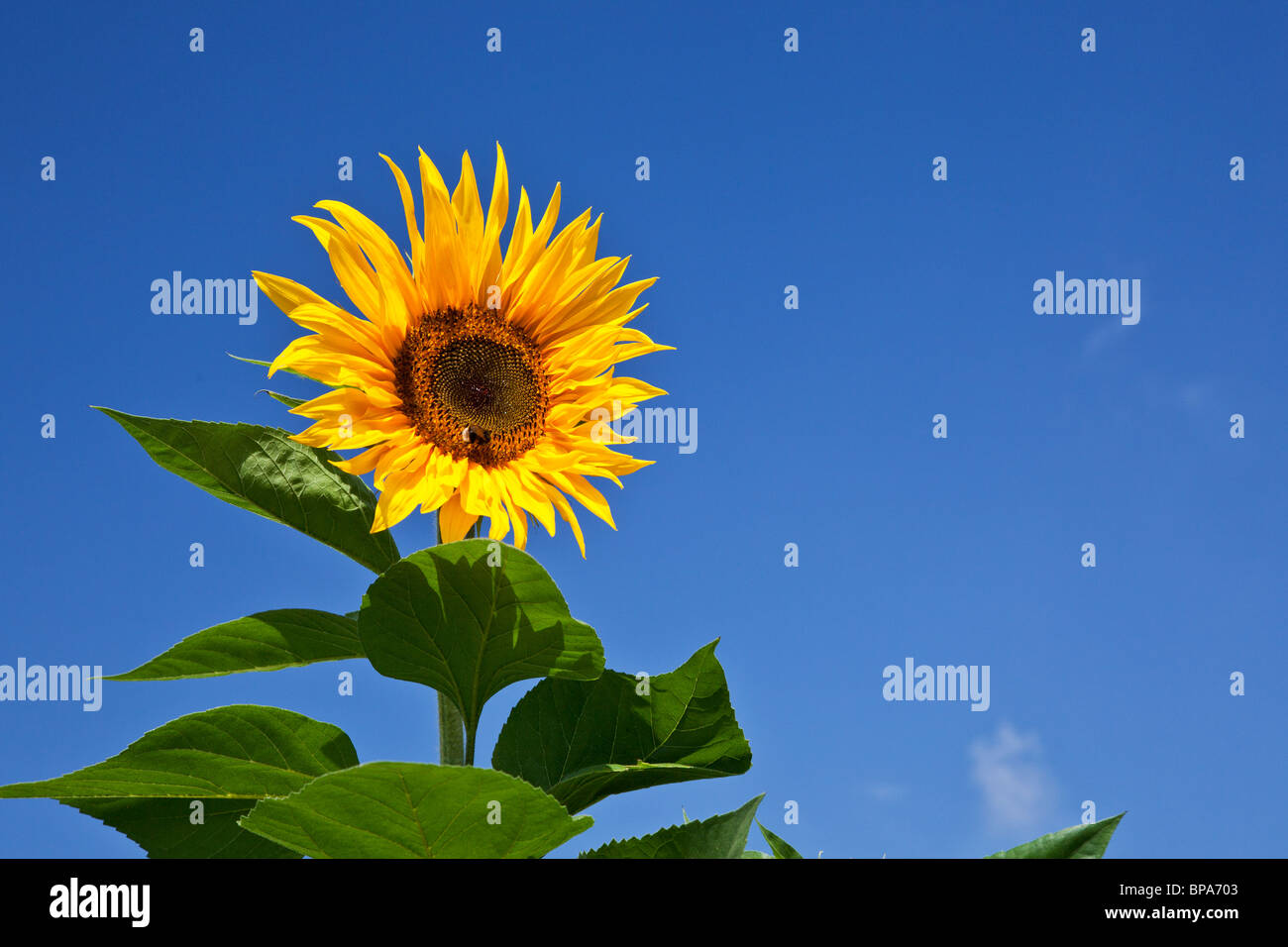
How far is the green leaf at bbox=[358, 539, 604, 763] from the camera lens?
2021 mm

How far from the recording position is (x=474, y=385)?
2.89 meters

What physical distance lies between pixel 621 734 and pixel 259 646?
0.86 metres

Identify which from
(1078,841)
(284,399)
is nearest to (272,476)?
(284,399)

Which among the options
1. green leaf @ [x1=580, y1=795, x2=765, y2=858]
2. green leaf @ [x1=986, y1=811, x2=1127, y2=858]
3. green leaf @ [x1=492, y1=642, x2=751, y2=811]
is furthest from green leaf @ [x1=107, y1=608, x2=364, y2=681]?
green leaf @ [x1=986, y1=811, x2=1127, y2=858]

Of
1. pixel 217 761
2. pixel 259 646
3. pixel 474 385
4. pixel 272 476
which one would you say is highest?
pixel 474 385

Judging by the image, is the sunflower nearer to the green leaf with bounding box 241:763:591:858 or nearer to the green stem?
the green stem

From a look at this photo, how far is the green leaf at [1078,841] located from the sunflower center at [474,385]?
5.09ft

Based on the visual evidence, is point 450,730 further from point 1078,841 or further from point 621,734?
point 1078,841

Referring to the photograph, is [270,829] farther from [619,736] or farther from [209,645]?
[619,736]

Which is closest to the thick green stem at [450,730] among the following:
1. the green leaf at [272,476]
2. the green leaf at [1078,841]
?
the green leaf at [272,476]

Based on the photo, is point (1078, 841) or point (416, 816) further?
point (1078, 841)

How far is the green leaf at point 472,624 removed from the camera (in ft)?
6.63
